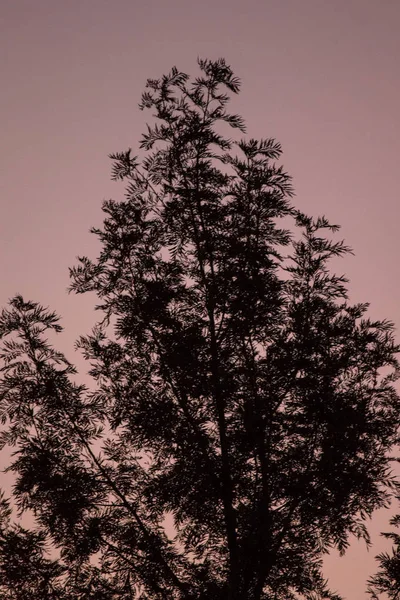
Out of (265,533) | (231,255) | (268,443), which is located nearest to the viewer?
(265,533)

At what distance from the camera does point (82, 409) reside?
9.05 m

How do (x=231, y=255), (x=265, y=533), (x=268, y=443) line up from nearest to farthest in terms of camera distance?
(x=265, y=533) < (x=268, y=443) < (x=231, y=255)

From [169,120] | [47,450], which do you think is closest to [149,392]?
[47,450]

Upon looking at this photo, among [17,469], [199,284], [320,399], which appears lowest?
[17,469]

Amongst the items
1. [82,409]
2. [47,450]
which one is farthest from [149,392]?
[47,450]

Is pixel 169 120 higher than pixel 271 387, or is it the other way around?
pixel 169 120

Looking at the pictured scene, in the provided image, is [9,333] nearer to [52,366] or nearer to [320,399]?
[52,366]

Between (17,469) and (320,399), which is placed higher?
(320,399)

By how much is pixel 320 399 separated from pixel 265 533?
6.05 ft

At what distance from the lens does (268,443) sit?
8.84m

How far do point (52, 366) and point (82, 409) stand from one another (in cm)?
72

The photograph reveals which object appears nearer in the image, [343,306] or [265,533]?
[265,533]

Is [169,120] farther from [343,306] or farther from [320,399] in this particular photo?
[320,399]

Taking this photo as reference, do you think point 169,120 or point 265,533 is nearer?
point 265,533
